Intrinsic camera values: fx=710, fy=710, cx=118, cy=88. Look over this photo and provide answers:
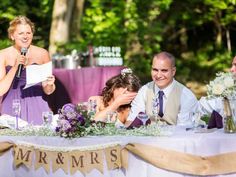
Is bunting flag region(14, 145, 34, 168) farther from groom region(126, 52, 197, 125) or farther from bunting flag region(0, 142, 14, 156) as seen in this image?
groom region(126, 52, 197, 125)

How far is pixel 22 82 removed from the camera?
18.6 ft

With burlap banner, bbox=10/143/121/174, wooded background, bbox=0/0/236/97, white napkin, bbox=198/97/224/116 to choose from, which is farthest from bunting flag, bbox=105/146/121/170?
wooded background, bbox=0/0/236/97

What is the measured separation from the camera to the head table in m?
4.19

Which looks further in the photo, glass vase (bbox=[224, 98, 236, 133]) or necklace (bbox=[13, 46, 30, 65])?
necklace (bbox=[13, 46, 30, 65])

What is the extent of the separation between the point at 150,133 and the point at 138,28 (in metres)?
11.9

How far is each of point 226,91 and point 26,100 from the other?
1.83 meters

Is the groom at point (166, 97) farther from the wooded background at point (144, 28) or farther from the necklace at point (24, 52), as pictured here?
the wooded background at point (144, 28)

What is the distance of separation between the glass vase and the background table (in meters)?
4.87

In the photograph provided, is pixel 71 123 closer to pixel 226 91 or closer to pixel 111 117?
pixel 111 117

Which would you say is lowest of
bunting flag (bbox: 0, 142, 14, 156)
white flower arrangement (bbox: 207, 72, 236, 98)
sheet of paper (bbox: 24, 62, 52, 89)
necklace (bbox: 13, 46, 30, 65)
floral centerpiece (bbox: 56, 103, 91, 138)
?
bunting flag (bbox: 0, 142, 14, 156)

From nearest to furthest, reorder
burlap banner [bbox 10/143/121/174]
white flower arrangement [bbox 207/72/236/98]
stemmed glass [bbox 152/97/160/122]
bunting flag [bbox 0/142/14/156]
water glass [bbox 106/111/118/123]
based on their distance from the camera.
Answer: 1. burlap banner [bbox 10/143/121/174]
2. white flower arrangement [bbox 207/72/236/98]
3. bunting flag [bbox 0/142/14/156]
4. water glass [bbox 106/111/118/123]
5. stemmed glass [bbox 152/97/160/122]

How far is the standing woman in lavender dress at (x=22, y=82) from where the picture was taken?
5.47 meters

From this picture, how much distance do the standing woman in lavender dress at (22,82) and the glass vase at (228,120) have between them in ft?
4.81

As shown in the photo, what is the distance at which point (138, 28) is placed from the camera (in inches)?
637
